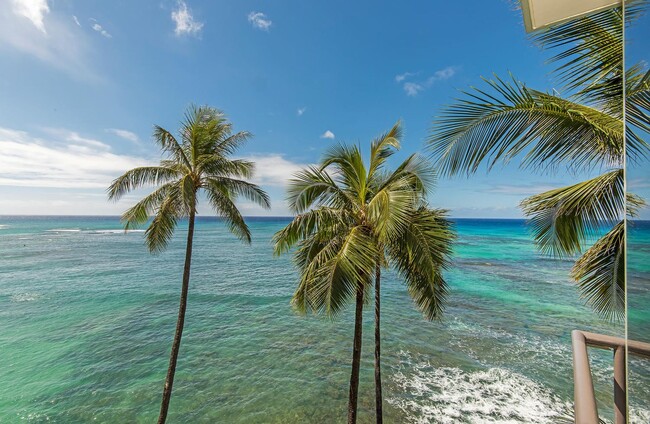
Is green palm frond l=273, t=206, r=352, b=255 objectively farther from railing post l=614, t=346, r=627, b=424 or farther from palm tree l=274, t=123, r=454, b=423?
railing post l=614, t=346, r=627, b=424

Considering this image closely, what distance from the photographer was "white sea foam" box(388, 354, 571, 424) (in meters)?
9.10

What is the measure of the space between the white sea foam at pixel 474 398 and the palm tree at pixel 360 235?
443 centimetres

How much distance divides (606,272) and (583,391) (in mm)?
2834

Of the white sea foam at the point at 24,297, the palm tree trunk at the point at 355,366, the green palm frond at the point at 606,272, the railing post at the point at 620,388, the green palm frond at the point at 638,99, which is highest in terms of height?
the green palm frond at the point at 638,99

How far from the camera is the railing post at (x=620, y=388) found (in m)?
2.12

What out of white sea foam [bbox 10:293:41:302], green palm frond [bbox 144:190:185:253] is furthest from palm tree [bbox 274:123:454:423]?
white sea foam [bbox 10:293:41:302]

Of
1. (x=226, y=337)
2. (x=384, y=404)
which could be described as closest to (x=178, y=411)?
(x=226, y=337)

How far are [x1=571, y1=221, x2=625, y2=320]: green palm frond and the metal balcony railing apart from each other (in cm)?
144

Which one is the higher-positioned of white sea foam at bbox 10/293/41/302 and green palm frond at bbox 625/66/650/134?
green palm frond at bbox 625/66/650/134

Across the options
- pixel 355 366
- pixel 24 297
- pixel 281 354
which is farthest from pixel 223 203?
pixel 24 297

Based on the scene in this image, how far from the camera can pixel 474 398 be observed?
32.7ft

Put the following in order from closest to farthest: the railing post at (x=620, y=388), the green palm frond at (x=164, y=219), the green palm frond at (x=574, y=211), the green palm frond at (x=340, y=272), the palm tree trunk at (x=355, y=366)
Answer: the railing post at (x=620, y=388) → the green palm frond at (x=574, y=211) → the green palm frond at (x=340, y=272) → the palm tree trunk at (x=355, y=366) → the green palm frond at (x=164, y=219)

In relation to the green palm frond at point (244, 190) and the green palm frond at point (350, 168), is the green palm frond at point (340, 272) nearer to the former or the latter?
the green palm frond at point (350, 168)

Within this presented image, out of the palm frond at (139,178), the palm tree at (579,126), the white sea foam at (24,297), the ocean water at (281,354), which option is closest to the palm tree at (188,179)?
the palm frond at (139,178)
